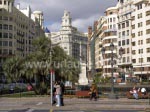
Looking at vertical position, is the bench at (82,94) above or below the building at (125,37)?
below

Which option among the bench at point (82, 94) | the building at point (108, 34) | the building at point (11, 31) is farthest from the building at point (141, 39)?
the bench at point (82, 94)

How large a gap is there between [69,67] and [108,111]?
21.5 metres

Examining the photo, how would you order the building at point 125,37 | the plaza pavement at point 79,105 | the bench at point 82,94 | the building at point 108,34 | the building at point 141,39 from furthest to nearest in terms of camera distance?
the building at point 108,34
the building at point 125,37
the building at point 141,39
the bench at point 82,94
the plaza pavement at point 79,105

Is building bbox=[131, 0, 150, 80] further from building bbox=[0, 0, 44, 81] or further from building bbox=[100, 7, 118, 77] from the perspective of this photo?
building bbox=[0, 0, 44, 81]

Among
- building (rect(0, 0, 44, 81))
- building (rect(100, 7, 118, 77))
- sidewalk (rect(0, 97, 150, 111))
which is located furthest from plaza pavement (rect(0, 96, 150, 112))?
building (rect(100, 7, 118, 77))

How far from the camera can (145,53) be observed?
103688 millimetres

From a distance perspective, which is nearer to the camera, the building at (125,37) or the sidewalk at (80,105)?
the sidewalk at (80,105)

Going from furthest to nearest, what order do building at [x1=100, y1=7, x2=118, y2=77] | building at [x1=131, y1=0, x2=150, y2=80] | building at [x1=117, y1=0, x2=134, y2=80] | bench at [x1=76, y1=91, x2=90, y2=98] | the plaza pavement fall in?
building at [x1=100, y1=7, x2=118, y2=77] < building at [x1=117, y1=0, x2=134, y2=80] < building at [x1=131, y1=0, x2=150, y2=80] < bench at [x1=76, y1=91, x2=90, y2=98] < the plaza pavement

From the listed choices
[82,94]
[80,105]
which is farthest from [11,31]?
[80,105]

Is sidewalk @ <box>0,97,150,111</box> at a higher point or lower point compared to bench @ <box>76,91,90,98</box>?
lower

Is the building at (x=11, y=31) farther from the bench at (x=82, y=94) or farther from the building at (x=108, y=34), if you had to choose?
the bench at (x=82, y=94)

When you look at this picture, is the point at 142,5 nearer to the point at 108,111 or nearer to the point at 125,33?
the point at 125,33

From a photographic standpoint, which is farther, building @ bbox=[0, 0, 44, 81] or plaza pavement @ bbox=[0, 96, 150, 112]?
building @ bbox=[0, 0, 44, 81]

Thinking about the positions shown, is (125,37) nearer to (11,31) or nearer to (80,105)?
(11,31)
